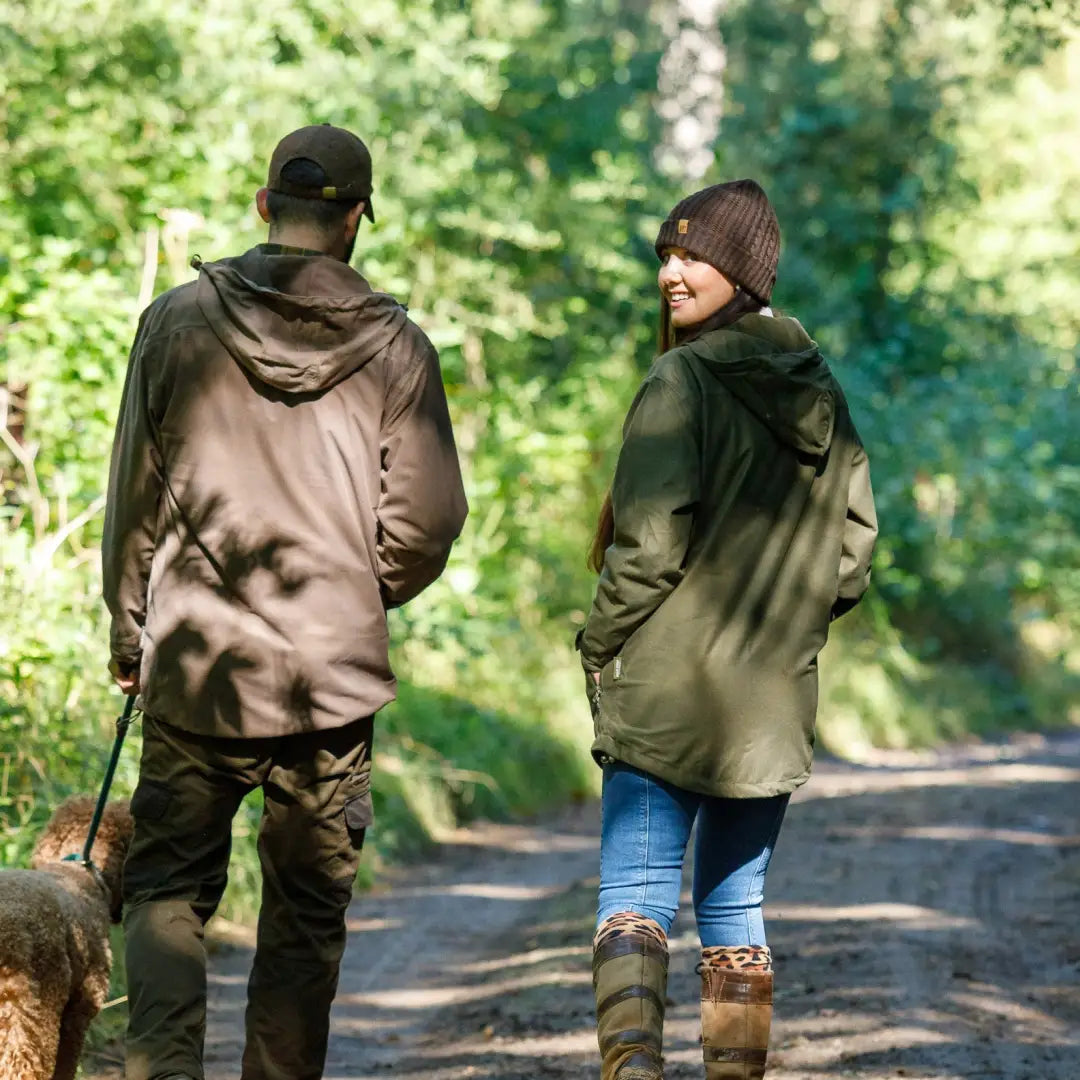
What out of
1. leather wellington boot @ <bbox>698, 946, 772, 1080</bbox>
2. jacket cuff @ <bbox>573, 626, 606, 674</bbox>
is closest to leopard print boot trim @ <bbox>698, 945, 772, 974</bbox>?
leather wellington boot @ <bbox>698, 946, 772, 1080</bbox>

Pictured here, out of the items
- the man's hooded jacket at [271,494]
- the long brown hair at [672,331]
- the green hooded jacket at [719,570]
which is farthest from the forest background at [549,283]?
the green hooded jacket at [719,570]

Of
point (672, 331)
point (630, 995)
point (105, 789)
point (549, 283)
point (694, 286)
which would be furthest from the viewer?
point (549, 283)

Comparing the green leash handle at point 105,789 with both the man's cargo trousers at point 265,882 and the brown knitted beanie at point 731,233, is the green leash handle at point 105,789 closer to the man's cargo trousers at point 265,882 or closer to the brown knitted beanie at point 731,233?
the man's cargo trousers at point 265,882

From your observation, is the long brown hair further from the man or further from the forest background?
the forest background

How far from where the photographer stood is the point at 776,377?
363 cm

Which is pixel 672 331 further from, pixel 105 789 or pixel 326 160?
pixel 105 789

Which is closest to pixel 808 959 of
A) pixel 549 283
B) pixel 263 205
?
pixel 263 205

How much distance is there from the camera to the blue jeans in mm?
3625

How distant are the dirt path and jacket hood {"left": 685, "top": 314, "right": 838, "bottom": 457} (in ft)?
6.35

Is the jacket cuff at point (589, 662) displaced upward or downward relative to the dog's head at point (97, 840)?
upward

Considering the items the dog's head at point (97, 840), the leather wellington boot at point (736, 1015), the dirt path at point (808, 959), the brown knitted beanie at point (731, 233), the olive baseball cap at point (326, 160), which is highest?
the olive baseball cap at point (326, 160)

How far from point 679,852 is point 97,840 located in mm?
1492

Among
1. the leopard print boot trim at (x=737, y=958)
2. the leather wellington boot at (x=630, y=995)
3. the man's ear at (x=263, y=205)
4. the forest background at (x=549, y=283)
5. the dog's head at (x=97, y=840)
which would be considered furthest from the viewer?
the forest background at (x=549, y=283)

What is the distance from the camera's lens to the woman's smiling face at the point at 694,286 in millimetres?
3764
